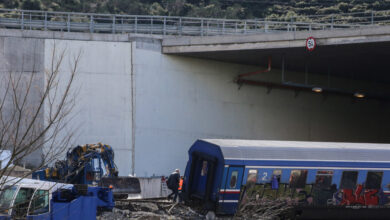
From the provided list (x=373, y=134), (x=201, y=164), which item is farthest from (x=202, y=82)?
(x=373, y=134)

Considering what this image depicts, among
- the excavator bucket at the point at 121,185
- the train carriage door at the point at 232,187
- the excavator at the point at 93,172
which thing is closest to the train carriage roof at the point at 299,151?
the train carriage door at the point at 232,187

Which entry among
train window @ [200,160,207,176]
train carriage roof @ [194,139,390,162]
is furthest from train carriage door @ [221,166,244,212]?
train window @ [200,160,207,176]

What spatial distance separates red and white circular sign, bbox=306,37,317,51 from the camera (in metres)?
29.2

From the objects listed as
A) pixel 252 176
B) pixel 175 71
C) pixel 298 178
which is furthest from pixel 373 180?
pixel 175 71

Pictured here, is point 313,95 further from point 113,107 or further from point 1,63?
point 1,63

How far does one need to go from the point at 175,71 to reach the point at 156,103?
2.06 metres

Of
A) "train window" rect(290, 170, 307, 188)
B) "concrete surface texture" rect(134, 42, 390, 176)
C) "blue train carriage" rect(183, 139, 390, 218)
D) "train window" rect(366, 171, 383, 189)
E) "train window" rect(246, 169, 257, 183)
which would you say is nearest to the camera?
"blue train carriage" rect(183, 139, 390, 218)

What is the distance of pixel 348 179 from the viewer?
21219mm

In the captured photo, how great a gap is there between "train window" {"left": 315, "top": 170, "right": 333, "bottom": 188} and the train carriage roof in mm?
419

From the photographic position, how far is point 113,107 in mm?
31734

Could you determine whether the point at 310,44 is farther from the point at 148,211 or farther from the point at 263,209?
the point at 148,211

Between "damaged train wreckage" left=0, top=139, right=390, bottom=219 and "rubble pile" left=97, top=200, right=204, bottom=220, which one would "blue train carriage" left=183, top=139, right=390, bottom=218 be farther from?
"rubble pile" left=97, top=200, right=204, bottom=220

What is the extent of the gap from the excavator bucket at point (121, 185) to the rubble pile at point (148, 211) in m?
1.10

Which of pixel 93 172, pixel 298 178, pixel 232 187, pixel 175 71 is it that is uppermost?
pixel 175 71
